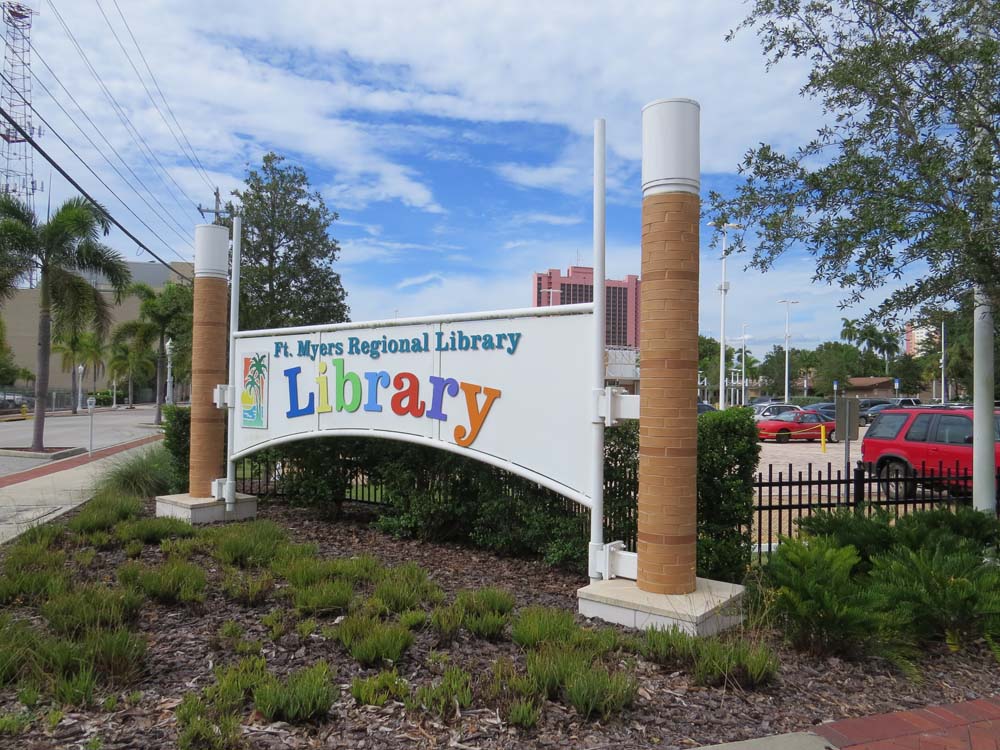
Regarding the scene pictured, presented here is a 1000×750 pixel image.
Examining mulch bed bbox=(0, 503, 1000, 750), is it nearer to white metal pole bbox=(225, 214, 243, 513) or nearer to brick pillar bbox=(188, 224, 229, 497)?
white metal pole bbox=(225, 214, 243, 513)

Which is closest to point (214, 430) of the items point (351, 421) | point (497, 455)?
point (351, 421)

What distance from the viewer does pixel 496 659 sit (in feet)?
13.9

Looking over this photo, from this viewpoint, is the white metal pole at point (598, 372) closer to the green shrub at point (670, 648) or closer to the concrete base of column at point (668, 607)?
the concrete base of column at point (668, 607)

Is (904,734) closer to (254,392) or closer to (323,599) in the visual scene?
(323,599)

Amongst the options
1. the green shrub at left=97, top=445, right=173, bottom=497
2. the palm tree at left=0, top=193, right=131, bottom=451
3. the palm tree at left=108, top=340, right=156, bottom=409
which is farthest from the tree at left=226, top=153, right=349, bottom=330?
the palm tree at left=108, top=340, right=156, bottom=409

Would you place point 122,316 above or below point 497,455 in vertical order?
above

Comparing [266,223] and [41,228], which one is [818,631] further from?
[41,228]

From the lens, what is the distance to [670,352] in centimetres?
509

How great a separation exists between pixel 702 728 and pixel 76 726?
9.58ft

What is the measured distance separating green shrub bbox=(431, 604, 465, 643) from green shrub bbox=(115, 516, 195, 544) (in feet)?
13.4

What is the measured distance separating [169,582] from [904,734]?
4.72 meters

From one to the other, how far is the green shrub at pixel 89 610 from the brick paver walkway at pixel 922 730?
4100 millimetres

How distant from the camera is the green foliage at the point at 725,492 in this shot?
19.9 feet

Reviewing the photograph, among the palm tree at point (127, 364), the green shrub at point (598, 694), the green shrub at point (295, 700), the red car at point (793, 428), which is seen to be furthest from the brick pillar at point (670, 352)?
the palm tree at point (127, 364)
